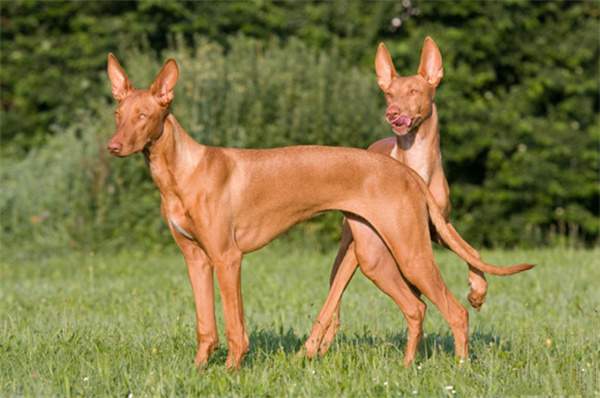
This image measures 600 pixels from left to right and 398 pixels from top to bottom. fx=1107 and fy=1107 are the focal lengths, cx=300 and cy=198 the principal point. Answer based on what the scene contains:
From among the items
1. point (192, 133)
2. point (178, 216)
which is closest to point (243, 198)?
point (178, 216)

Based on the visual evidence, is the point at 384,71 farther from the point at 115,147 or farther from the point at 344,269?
the point at 115,147

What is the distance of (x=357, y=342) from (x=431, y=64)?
1805mm

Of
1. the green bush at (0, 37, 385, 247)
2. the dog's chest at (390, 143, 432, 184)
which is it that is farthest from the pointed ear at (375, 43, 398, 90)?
the green bush at (0, 37, 385, 247)

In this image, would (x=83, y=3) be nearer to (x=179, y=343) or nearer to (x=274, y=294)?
(x=274, y=294)

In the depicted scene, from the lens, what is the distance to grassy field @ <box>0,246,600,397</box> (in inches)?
225

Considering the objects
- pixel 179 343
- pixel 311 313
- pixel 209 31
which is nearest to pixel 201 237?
pixel 179 343

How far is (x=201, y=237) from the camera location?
6.03 m

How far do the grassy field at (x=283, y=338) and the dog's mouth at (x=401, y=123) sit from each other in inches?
50.9

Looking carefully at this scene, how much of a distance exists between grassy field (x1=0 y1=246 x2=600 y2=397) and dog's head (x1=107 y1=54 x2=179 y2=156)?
4.04 feet

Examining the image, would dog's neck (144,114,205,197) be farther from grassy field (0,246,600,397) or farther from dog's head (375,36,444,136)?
dog's head (375,36,444,136)

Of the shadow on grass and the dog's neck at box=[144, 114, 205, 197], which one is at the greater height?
the dog's neck at box=[144, 114, 205, 197]

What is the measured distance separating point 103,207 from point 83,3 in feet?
14.1

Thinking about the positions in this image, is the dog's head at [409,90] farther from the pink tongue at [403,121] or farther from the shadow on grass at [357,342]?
the shadow on grass at [357,342]

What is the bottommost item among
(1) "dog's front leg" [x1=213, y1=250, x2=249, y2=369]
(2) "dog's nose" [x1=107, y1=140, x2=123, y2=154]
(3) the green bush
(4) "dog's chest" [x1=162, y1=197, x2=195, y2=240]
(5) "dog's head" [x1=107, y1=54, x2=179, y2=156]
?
(3) the green bush
